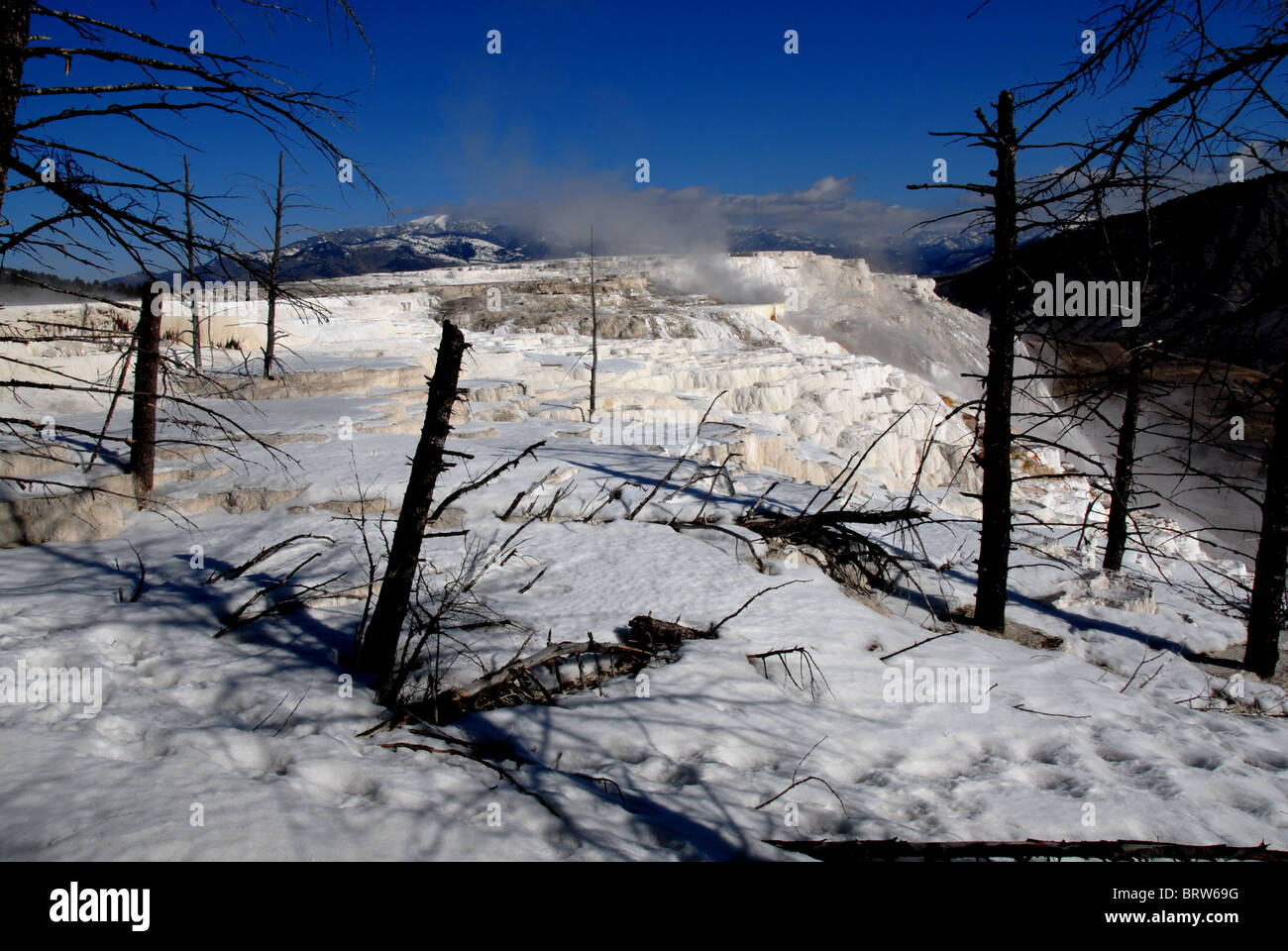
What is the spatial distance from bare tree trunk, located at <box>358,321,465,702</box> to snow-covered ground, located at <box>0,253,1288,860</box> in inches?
9.4

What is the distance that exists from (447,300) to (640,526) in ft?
107

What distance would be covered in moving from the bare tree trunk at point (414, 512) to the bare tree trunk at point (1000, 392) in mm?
A: 4471

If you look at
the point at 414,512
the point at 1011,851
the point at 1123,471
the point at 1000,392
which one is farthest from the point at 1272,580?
the point at 414,512

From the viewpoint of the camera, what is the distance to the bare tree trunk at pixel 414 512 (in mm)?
3379

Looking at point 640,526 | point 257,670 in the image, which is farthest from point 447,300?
point 257,670

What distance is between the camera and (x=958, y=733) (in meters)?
3.89

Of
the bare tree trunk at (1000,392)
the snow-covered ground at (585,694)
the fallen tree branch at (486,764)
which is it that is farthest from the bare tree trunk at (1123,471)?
the fallen tree branch at (486,764)

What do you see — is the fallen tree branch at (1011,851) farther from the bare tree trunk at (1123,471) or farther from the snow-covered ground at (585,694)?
the bare tree trunk at (1123,471)

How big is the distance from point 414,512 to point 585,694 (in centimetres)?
144

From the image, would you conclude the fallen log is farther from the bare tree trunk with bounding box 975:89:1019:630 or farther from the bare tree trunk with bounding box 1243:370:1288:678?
the bare tree trunk with bounding box 1243:370:1288:678

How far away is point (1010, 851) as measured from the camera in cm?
256

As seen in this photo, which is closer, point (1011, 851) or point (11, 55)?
point (11, 55)

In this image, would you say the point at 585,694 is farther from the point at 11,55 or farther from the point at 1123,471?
the point at 1123,471
